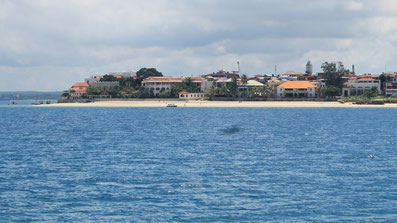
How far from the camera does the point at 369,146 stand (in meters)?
67.1

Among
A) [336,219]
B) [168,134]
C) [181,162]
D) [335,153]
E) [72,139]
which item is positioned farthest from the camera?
[168,134]

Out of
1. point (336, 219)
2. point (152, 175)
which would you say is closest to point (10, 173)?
point (152, 175)

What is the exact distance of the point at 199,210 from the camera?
1334 inches

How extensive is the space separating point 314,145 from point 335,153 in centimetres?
867

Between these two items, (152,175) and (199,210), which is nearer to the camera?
(199,210)

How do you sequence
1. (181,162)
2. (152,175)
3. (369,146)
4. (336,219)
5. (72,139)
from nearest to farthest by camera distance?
(336,219) < (152,175) < (181,162) < (369,146) < (72,139)

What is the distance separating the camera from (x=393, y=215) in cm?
3278

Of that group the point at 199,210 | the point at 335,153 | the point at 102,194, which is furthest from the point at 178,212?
the point at 335,153

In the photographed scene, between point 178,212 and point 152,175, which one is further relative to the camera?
point 152,175

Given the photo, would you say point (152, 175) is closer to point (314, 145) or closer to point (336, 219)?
point (336, 219)

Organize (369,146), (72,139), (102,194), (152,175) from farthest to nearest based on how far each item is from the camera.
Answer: (72,139)
(369,146)
(152,175)
(102,194)

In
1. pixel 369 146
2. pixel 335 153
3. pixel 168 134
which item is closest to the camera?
pixel 335 153

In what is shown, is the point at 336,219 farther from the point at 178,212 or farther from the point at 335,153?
the point at 335,153

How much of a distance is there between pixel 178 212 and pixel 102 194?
22.9ft
